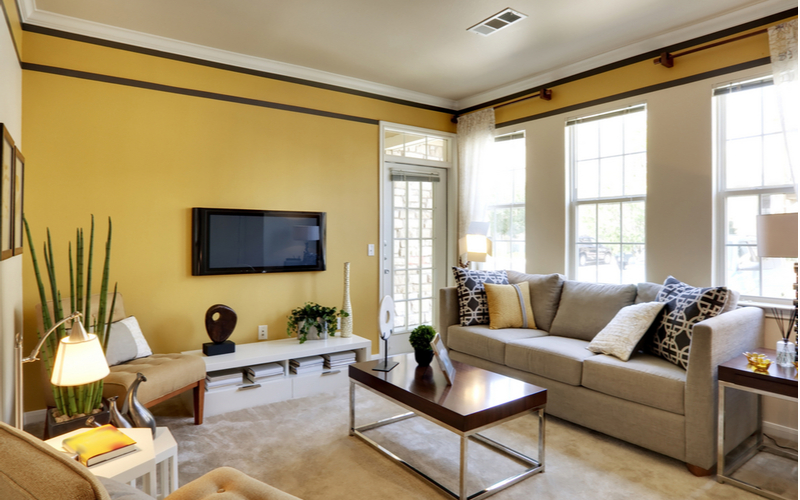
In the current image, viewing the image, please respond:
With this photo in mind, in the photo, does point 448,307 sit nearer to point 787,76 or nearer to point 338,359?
point 338,359

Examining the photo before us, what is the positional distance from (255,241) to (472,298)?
191cm

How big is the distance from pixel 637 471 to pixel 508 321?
5.01 feet

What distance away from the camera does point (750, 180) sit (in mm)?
3088

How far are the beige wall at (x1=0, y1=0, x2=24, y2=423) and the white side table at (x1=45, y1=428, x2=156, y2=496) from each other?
36.3 inches

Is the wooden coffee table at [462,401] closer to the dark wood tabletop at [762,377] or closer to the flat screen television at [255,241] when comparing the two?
the dark wood tabletop at [762,377]

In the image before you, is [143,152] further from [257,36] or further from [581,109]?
[581,109]

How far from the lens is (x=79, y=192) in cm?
322

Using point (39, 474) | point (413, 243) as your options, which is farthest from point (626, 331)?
point (39, 474)

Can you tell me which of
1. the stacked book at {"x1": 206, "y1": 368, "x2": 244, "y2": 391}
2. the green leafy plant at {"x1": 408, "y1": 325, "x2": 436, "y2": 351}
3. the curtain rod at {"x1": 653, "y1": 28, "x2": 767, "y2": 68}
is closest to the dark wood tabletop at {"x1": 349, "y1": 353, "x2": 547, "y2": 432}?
the green leafy plant at {"x1": 408, "y1": 325, "x2": 436, "y2": 351}

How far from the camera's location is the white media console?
10.8 feet

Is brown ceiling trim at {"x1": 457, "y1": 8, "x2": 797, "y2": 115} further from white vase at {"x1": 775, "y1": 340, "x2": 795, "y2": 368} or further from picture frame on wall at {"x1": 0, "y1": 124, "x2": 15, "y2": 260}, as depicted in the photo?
picture frame on wall at {"x1": 0, "y1": 124, "x2": 15, "y2": 260}

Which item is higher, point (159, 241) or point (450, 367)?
point (159, 241)

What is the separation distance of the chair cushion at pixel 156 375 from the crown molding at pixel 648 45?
146 inches

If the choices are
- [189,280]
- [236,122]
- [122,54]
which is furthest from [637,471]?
[122,54]
